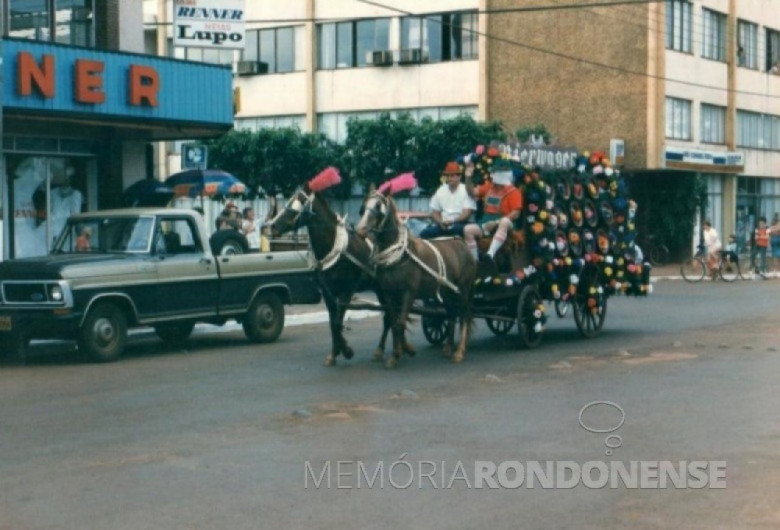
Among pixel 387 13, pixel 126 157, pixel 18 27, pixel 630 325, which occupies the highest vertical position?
pixel 387 13

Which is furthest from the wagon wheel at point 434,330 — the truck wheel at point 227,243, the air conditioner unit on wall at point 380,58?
the air conditioner unit on wall at point 380,58

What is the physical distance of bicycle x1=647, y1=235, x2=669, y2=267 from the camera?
175 ft

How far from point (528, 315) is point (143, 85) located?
9.87 metres

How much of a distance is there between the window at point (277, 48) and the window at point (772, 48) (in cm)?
2127

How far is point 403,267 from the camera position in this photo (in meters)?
16.0

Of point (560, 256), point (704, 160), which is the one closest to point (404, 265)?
point (560, 256)

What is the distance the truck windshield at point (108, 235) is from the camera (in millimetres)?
17953

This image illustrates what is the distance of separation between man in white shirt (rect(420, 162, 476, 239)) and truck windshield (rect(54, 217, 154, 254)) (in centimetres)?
377

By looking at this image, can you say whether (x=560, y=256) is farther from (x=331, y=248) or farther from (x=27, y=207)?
(x=27, y=207)

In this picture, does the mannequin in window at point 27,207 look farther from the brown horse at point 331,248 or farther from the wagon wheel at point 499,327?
the brown horse at point 331,248

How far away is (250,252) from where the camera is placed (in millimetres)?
19891

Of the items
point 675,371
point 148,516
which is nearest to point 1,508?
point 148,516

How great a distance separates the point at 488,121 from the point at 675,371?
38.3 metres

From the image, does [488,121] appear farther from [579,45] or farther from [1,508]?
[1,508]
